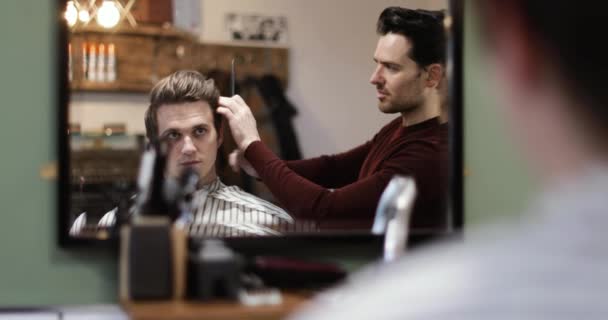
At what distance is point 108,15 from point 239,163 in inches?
17.3

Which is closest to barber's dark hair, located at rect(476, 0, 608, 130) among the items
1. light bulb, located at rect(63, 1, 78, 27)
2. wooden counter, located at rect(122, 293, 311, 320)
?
wooden counter, located at rect(122, 293, 311, 320)

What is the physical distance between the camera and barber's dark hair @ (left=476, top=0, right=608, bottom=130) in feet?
2.56

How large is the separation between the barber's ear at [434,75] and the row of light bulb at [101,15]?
28.9 inches

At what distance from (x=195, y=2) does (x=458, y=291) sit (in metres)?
1.32

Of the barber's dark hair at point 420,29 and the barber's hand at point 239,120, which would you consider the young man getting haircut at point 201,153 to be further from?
the barber's dark hair at point 420,29

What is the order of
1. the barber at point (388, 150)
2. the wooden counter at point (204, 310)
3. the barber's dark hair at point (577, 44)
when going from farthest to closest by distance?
1. the barber at point (388, 150)
2. the wooden counter at point (204, 310)
3. the barber's dark hair at point (577, 44)

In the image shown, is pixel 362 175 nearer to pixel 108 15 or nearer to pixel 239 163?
pixel 239 163

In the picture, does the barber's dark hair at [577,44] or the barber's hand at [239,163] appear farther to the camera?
the barber's hand at [239,163]

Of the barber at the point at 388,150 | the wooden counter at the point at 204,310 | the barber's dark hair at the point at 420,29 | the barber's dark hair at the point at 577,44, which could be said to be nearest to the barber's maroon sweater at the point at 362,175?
the barber at the point at 388,150

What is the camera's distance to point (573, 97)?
803mm

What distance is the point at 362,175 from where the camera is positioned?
1.99 metres

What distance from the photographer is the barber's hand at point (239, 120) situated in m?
1.93

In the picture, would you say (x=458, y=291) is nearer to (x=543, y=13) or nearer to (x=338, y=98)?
(x=543, y=13)

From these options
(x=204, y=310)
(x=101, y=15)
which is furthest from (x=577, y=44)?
(x=101, y=15)
